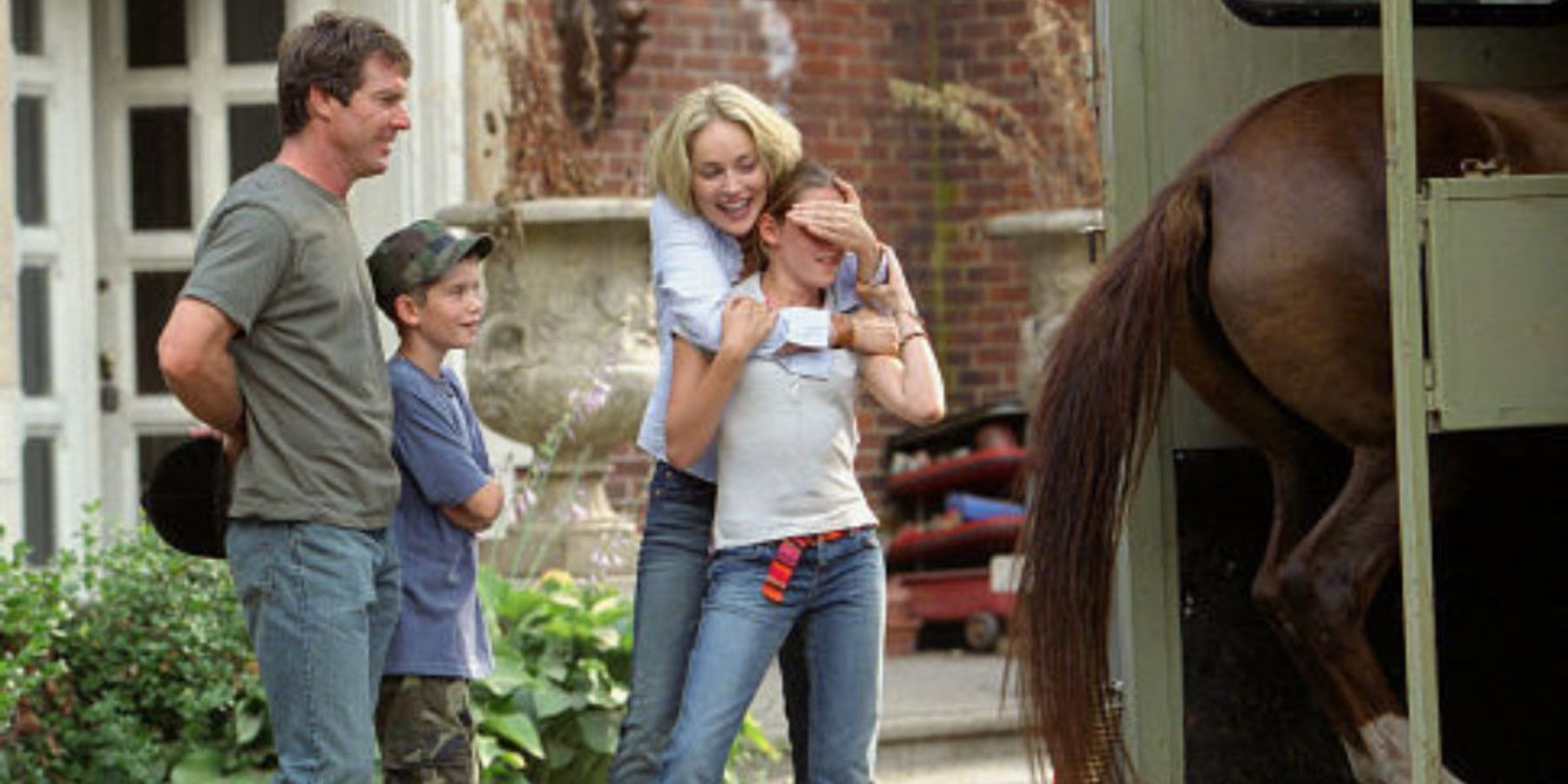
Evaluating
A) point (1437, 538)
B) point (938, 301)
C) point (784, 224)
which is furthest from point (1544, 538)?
point (938, 301)

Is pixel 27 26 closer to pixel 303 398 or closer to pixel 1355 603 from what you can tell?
pixel 303 398

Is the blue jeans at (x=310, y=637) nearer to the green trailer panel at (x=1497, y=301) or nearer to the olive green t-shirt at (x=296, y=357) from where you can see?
the olive green t-shirt at (x=296, y=357)

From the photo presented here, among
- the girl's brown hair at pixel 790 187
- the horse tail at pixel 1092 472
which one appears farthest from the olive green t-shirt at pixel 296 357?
the horse tail at pixel 1092 472

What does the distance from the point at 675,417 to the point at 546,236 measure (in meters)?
3.69

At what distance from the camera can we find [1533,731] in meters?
5.83

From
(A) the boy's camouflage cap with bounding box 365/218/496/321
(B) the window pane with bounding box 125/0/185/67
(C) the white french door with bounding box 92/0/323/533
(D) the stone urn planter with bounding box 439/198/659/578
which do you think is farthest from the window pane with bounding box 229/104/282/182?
(A) the boy's camouflage cap with bounding box 365/218/496/321

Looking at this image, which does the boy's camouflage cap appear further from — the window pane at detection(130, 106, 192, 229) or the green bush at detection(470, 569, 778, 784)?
the window pane at detection(130, 106, 192, 229)

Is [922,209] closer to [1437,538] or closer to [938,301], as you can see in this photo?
[938,301]

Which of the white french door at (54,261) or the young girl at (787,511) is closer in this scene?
the young girl at (787,511)

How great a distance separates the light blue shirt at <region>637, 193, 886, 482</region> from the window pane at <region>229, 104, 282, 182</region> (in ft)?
13.4

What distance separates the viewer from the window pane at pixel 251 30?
9133mm

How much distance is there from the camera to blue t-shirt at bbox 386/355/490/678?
5.17 meters

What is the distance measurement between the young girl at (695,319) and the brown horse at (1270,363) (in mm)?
428

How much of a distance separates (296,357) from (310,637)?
0.43m
